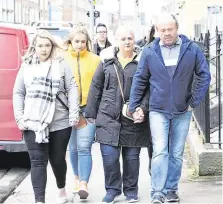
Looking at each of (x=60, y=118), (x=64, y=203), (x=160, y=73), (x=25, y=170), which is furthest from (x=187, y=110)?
(x=25, y=170)

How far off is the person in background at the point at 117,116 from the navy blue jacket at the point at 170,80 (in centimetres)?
A: 14

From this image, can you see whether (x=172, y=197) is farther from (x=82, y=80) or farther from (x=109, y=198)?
(x=82, y=80)

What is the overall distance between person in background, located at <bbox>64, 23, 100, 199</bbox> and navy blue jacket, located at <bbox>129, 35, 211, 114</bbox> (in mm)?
784

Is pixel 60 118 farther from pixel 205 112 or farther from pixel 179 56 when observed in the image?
pixel 205 112

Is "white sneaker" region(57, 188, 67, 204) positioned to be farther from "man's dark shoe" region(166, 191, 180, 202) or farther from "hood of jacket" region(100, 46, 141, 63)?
"hood of jacket" region(100, 46, 141, 63)

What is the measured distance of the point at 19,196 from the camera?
22.1 feet

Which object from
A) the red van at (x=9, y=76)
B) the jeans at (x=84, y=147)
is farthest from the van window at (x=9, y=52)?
the jeans at (x=84, y=147)

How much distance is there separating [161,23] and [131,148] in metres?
1.24

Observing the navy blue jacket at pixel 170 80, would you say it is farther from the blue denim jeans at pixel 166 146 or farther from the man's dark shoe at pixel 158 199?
the man's dark shoe at pixel 158 199

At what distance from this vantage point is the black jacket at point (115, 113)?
5.89 meters

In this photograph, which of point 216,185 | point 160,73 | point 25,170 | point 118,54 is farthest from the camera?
point 25,170

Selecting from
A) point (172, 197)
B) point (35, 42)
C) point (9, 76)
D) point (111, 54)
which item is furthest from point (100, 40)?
point (172, 197)

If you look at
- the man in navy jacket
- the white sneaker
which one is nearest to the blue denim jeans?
the man in navy jacket

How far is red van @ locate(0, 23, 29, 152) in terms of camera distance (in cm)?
785
